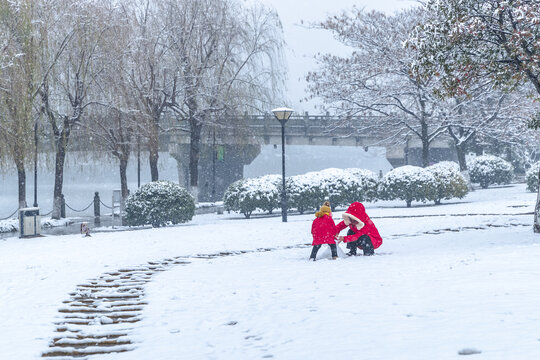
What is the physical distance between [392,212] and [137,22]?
13752 millimetres

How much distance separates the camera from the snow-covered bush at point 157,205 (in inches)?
840

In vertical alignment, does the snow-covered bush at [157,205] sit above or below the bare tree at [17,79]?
below

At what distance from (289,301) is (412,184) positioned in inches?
783

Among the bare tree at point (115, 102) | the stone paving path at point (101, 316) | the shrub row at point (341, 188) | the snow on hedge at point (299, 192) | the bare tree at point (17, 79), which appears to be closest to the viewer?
the stone paving path at point (101, 316)

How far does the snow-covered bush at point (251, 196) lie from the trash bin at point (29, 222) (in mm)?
8176

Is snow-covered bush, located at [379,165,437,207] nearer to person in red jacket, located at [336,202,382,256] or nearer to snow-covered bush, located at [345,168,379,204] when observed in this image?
snow-covered bush, located at [345,168,379,204]

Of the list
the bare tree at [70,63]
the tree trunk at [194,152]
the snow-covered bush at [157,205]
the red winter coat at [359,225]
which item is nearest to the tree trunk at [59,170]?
the bare tree at [70,63]

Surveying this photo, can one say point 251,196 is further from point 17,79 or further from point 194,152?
point 17,79

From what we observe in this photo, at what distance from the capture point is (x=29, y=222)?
19.2 m

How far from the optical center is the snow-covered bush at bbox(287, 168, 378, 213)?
2578cm

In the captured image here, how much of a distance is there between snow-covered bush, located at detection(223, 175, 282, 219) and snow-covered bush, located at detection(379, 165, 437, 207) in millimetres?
5296

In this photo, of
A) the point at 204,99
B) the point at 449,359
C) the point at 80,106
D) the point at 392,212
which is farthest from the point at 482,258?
the point at 204,99

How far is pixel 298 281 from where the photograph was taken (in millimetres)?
8938

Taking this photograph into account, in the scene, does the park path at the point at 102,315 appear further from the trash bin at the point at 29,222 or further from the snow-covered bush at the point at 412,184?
the snow-covered bush at the point at 412,184
